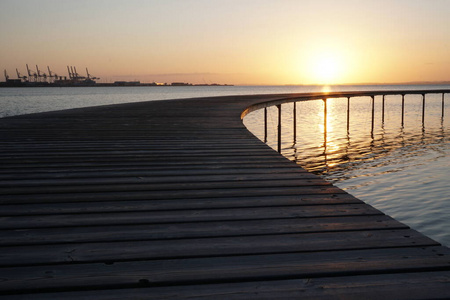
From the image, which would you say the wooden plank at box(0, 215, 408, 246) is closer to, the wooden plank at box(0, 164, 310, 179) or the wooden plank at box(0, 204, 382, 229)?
the wooden plank at box(0, 204, 382, 229)

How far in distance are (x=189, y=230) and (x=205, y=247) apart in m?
0.27

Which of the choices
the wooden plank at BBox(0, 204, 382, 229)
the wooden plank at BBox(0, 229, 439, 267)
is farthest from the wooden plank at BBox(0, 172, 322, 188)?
the wooden plank at BBox(0, 229, 439, 267)

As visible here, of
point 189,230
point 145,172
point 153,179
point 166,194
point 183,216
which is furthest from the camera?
point 145,172

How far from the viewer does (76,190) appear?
10.4 feet

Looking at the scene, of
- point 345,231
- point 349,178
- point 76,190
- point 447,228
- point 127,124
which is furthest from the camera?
point 349,178

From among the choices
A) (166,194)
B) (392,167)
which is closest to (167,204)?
(166,194)

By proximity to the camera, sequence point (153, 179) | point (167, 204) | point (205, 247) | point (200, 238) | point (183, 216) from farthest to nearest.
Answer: point (153, 179)
point (167, 204)
point (183, 216)
point (200, 238)
point (205, 247)

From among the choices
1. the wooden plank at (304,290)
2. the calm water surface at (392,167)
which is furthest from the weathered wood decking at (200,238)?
the calm water surface at (392,167)

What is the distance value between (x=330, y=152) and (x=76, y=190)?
623 inches

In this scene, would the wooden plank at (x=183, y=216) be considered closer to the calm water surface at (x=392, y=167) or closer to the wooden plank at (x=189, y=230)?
the wooden plank at (x=189, y=230)

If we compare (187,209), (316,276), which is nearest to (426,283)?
(316,276)

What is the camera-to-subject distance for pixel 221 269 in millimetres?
1784

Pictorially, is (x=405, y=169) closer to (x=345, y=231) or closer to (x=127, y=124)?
(x=127, y=124)

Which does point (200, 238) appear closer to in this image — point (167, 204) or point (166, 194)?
point (167, 204)
